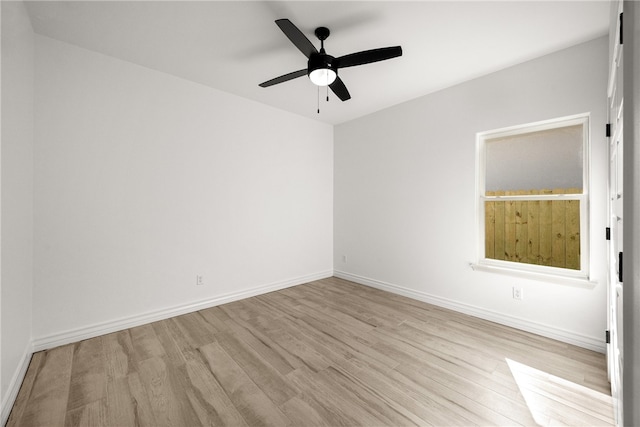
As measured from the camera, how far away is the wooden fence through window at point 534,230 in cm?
255

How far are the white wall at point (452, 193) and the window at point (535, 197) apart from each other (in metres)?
0.14

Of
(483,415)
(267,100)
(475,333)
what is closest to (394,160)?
(267,100)

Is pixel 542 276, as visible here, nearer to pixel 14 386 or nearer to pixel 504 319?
pixel 504 319

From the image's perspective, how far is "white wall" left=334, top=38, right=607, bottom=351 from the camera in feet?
7.63

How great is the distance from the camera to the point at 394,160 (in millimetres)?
3832

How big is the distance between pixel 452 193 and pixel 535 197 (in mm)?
788

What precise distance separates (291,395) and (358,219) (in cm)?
296

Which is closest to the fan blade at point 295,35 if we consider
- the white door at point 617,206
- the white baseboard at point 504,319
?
the white door at point 617,206

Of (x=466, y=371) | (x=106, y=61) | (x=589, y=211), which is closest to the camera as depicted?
(x=466, y=371)

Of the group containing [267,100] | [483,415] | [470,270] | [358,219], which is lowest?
[483,415]

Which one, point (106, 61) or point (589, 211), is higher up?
point (106, 61)

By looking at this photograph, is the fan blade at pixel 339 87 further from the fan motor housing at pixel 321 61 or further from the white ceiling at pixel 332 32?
the white ceiling at pixel 332 32

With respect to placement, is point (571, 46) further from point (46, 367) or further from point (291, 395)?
point (46, 367)

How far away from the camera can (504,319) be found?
280cm
